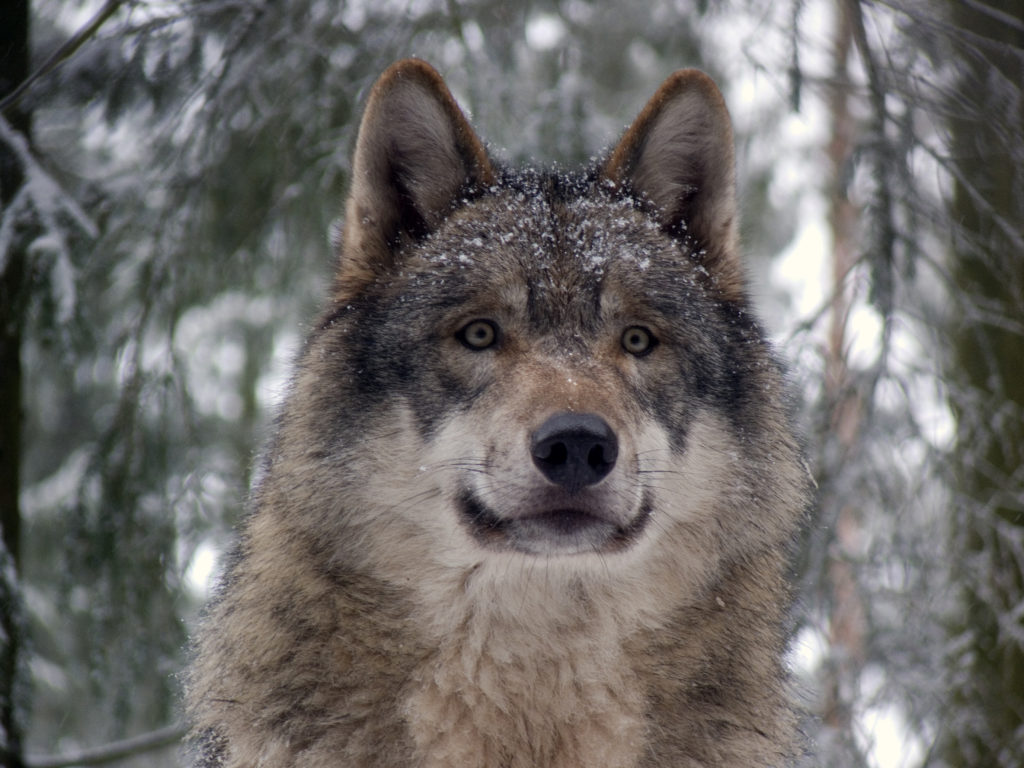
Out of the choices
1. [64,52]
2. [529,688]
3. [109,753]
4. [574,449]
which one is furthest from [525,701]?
[64,52]

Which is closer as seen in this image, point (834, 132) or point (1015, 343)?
point (1015, 343)

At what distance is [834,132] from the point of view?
10141 millimetres

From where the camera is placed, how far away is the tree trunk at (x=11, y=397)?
11.0 ft

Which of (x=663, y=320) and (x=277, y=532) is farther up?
(x=663, y=320)

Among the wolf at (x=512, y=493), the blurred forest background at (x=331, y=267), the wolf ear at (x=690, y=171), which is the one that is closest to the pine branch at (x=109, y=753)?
the blurred forest background at (x=331, y=267)

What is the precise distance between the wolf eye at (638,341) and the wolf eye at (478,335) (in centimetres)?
38

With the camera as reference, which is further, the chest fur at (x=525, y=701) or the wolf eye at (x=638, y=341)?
the wolf eye at (x=638, y=341)

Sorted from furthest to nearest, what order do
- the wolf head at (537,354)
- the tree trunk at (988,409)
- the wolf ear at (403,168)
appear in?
the tree trunk at (988,409)
the wolf ear at (403,168)
the wolf head at (537,354)

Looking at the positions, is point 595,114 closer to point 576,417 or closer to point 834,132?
point 576,417

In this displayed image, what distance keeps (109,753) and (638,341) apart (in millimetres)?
2796

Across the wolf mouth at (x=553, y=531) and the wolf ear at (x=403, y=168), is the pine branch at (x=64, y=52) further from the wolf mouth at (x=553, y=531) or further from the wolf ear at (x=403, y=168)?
the wolf mouth at (x=553, y=531)

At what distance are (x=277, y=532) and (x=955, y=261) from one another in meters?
3.57

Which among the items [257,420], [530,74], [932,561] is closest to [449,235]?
[932,561]

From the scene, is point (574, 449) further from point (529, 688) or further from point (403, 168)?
point (403, 168)
